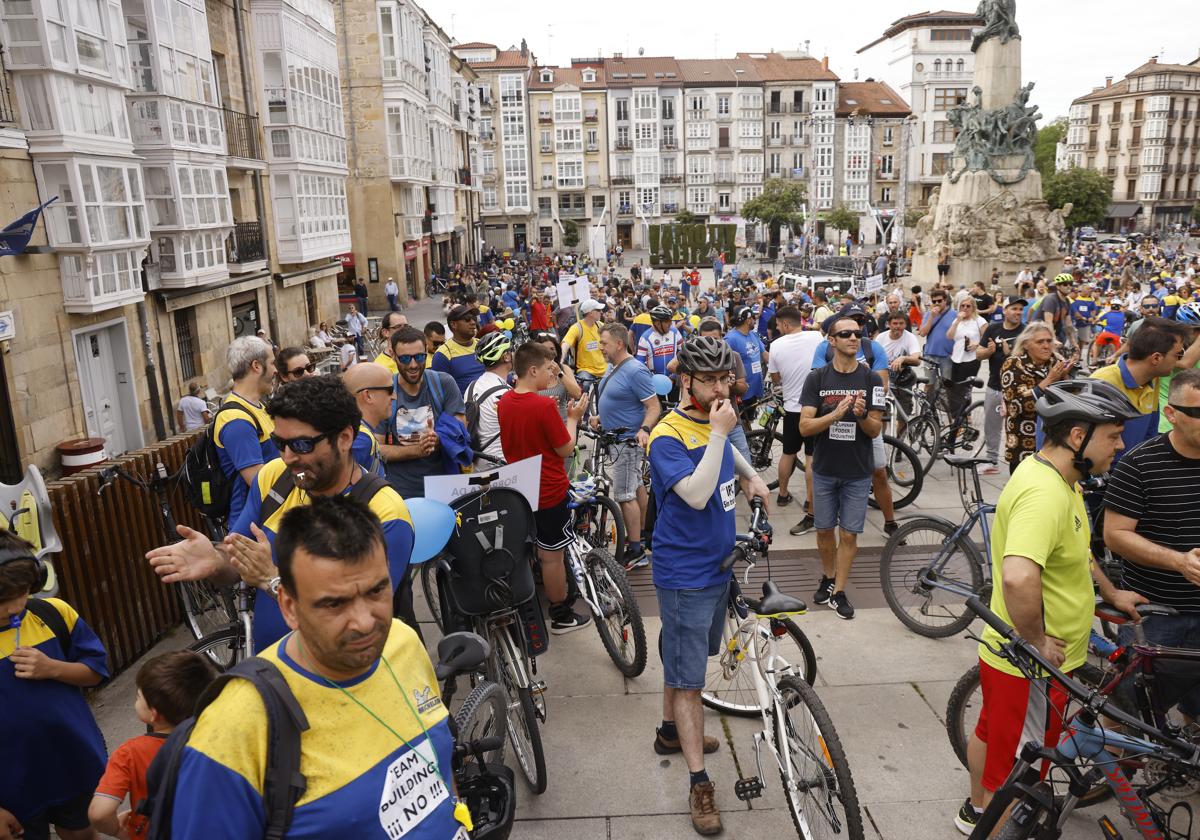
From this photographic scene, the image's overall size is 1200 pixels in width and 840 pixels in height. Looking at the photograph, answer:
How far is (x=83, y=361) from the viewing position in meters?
14.3

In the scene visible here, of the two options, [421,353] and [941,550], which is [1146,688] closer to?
[941,550]

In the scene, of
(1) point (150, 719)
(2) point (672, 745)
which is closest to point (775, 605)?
(2) point (672, 745)

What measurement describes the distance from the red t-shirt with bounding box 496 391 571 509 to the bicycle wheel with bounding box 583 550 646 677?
0.59m

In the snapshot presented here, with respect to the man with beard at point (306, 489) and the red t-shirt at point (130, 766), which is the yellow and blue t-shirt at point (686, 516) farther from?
the red t-shirt at point (130, 766)

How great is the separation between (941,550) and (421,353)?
365cm

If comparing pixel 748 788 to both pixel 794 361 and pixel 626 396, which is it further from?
pixel 794 361

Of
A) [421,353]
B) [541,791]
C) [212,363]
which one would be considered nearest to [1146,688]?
[541,791]

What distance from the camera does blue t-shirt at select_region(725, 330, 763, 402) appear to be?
30.5ft

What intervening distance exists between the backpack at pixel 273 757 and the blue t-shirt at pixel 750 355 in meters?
7.88

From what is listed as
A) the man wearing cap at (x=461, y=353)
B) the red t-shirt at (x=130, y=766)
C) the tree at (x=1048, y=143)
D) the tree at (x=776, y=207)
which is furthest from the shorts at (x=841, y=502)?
the tree at (x=1048, y=143)

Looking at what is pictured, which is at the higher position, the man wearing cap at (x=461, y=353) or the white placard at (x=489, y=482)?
the man wearing cap at (x=461, y=353)

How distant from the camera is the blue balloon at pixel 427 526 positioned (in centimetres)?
303

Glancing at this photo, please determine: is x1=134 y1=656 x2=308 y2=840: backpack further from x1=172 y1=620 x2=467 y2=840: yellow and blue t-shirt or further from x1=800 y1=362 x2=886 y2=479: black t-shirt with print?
x1=800 y1=362 x2=886 y2=479: black t-shirt with print

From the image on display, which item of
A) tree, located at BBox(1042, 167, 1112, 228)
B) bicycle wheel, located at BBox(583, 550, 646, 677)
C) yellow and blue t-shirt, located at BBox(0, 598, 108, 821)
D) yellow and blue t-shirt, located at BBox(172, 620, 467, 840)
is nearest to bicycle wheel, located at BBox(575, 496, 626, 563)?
bicycle wheel, located at BBox(583, 550, 646, 677)
